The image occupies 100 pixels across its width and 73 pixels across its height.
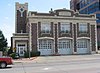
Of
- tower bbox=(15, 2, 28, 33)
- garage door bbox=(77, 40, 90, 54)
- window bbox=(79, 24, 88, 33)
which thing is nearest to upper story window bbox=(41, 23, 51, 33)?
window bbox=(79, 24, 88, 33)

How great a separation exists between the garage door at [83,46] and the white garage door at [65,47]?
2.09 metres

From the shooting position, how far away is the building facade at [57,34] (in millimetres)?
49812

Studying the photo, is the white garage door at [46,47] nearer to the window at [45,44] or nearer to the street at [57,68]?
the window at [45,44]

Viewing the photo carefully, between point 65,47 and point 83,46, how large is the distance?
4.59m

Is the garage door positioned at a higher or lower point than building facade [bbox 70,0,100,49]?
lower

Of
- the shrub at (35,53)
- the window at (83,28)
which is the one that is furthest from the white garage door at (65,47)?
the shrub at (35,53)

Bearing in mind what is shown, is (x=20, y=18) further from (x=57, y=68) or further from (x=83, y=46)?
(x=57, y=68)

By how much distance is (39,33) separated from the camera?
49844 millimetres

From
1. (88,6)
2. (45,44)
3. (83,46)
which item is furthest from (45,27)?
(88,6)

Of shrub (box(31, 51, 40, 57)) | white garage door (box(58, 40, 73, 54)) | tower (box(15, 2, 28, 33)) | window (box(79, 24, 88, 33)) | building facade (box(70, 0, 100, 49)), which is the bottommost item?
shrub (box(31, 51, 40, 57))

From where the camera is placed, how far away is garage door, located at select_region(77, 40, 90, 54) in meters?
53.1

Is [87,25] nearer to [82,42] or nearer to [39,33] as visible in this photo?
[82,42]

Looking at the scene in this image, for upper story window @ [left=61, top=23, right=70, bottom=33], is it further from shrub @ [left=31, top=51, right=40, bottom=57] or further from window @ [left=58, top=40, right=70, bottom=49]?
shrub @ [left=31, top=51, right=40, bottom=57]

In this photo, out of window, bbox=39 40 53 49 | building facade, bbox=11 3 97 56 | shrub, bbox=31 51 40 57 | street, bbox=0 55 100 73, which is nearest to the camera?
street, bbox=0 55 100 73
